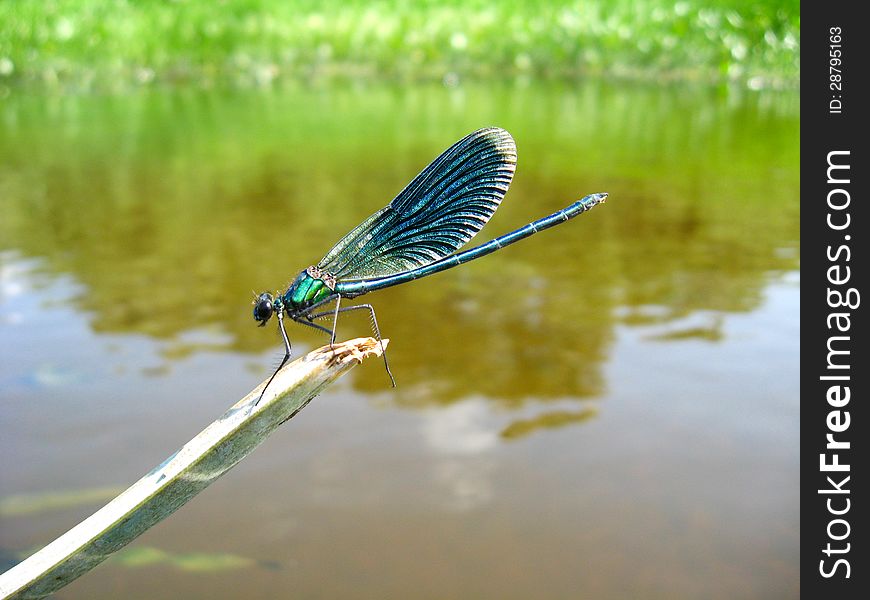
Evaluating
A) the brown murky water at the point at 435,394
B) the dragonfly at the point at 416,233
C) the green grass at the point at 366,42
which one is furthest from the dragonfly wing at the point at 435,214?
the green grass at the point at 366,42

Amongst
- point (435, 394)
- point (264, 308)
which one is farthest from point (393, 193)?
point (264, 308)

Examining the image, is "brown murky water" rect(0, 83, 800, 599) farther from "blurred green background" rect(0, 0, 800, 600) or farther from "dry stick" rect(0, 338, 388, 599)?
"dry stick" rect(0, 338, 388, 599)

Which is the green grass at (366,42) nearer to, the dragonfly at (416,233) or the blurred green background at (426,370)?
the blurred green background at (426,370)

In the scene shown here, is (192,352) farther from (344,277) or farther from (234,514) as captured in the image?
(344,277)

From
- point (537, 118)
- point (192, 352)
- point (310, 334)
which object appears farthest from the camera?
point (537, 118)

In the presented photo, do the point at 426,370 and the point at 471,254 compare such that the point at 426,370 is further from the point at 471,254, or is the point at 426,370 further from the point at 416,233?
the point at 471,254

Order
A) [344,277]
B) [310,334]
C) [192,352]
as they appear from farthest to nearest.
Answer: [310,334] < [192,352] < [344,277]

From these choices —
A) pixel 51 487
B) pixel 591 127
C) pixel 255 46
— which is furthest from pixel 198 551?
pixel 255 46
